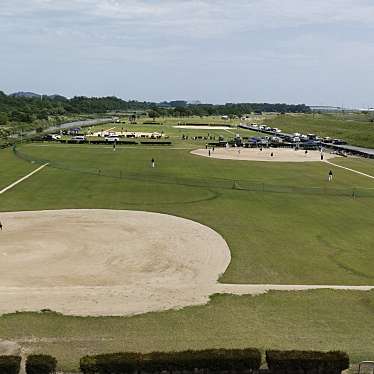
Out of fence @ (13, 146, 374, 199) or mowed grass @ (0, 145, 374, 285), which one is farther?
fence @ (13, 146, 374, 199)

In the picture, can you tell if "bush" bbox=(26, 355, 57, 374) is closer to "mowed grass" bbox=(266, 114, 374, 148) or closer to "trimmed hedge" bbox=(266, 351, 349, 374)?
"trimmed hedge" bbox=(266, 351, 349, 374)

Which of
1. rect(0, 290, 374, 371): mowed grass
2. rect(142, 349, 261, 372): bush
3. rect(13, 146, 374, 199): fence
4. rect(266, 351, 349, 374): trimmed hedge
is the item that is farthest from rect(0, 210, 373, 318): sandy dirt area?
rect(13, 146, 374, 199): fence

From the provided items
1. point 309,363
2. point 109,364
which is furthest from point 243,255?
point 109,364

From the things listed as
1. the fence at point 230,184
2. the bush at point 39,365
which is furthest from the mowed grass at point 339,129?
the bush at point 39,365

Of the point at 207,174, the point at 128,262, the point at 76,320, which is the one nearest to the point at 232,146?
the point at 207,174

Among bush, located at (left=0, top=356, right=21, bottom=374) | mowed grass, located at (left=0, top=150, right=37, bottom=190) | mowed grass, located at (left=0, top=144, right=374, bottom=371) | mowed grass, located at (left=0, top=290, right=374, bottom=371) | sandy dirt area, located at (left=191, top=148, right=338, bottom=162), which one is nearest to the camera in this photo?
bush, located at (left=0, top=356, right=21, bottom=374)

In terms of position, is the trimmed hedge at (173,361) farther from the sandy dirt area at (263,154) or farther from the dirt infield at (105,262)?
the sandy dirt area at (263,154)
